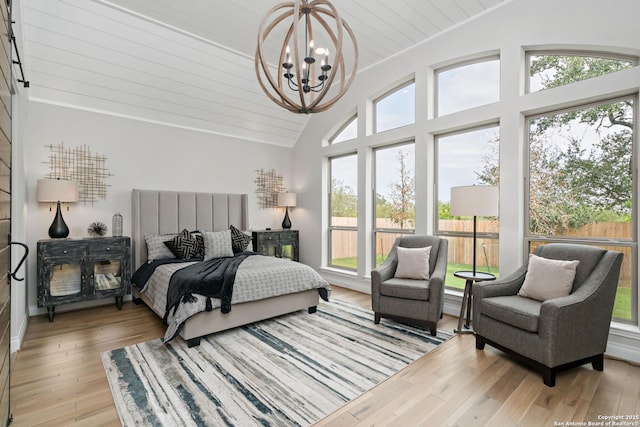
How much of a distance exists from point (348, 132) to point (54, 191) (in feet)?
13.5

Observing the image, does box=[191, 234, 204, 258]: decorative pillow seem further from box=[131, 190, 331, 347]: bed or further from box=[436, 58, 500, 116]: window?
box=[436, 58, 500, 116]: window

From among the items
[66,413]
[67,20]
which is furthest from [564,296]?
[67,20]

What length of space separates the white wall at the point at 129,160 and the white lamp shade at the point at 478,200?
12.0 feet

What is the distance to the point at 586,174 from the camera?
314 cm

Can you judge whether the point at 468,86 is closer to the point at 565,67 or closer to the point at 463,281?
the point at 565,67

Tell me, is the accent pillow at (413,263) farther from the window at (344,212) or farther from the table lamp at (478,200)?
the window at (344,212)

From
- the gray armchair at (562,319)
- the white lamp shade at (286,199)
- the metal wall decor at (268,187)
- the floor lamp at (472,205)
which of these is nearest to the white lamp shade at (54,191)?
the metal wall decor at (268,187)

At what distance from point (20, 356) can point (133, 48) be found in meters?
3.33

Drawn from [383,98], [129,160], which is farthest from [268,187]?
[383,98]

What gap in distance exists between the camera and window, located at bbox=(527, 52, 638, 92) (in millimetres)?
3012

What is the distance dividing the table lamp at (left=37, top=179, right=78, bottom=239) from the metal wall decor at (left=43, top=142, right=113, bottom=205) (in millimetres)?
428

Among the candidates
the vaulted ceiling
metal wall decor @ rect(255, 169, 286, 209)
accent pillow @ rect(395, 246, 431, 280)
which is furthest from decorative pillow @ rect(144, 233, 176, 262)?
accent pillow @ rect(395, 246, 431, 280)

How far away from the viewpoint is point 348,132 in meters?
5.51

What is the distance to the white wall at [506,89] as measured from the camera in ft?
9.36
